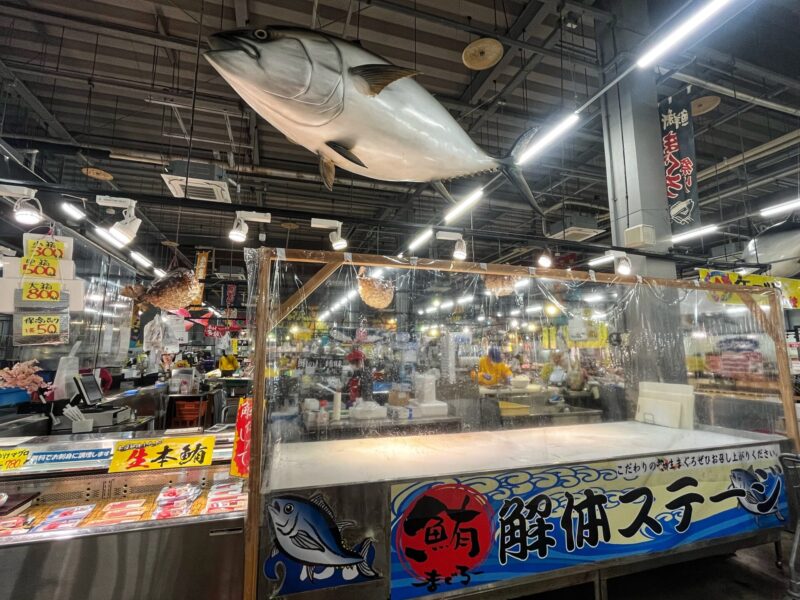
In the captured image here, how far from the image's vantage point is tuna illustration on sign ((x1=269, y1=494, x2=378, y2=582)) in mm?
1945

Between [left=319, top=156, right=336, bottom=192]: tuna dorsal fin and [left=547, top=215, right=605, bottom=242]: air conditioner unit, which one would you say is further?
[left=547, top=215, right=605, bottom=242]: air conditioner unit

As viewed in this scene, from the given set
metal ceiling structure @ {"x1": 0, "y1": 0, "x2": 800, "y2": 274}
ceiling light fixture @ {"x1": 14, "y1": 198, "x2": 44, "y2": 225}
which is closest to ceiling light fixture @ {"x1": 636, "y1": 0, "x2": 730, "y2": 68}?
metal ceiling structure @ {"x1": 0, "y1": 0, "x2": 800, "y2": 274}

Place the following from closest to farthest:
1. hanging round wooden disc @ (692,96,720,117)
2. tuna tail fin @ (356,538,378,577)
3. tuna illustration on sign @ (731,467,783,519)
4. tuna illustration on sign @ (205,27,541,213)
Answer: tuna illustration on sign @ (205,27,541,213) → tuna tail fin @ (356,538,378,577) → tuna illustration on sign @ (731,467,783,519) → hanging round wooden disc @ (692,96,720,117)

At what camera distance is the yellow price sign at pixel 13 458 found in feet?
6.90

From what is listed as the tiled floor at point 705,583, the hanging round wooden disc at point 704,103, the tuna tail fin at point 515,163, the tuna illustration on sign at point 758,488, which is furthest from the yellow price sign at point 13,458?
the hanging round wooden disc at point 704,103

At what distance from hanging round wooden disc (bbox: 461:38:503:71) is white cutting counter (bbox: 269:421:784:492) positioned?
3863 mm

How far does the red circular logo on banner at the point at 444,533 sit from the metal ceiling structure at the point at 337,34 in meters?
2.47

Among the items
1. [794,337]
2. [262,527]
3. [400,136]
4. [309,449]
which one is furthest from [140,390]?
[794,337]

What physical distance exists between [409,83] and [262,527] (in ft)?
7.40

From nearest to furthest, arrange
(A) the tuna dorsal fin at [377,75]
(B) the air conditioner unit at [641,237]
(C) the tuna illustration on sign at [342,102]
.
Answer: (C) the tuna illustration on sign at [342,102]
(A) the tuna dorsal fin at [377,75]
(B) the air conditioner unit at [641,237]

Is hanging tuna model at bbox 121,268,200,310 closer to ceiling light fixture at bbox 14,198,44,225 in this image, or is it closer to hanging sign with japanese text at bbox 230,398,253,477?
ceiling light fixture at bbox 14,198,44,225

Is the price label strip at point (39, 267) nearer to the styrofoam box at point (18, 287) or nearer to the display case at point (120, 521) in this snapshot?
the styrofoam box at point (18, 287)

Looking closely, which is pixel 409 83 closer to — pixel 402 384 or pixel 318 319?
pixel 318 319

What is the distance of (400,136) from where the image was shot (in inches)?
63.9
